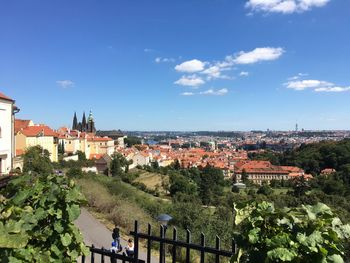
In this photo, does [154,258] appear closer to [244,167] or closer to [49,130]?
[49,130]

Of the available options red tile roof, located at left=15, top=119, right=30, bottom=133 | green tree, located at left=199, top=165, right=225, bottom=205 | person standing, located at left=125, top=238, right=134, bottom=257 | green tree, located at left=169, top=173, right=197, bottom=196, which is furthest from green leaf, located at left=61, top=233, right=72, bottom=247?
green tree, located at left=169, top=173, right=197, bottom=196

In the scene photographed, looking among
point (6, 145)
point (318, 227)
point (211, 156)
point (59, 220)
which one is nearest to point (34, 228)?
point (59, 220)

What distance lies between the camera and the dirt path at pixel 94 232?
32.3 feet

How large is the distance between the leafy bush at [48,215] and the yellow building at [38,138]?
45.8 m

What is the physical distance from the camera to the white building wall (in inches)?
719

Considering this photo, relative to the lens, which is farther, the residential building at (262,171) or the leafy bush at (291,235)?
the residential building at (262,171)

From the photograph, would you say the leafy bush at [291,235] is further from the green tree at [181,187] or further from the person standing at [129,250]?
the green tree at [181,187]

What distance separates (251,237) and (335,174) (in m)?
82.9

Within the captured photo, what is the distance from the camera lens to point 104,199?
1377 cm

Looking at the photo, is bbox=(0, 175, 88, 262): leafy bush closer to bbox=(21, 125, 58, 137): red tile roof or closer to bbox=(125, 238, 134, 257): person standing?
bbox=(125, 238, 134, 257): person standing

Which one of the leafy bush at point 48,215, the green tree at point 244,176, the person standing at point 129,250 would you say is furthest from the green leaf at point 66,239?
the green tree at point 244,176

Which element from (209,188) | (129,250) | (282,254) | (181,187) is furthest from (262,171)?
(282,254)

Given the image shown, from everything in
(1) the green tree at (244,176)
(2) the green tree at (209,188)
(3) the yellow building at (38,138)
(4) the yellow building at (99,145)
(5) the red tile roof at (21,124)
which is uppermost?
(5) the red tile roof at (21,124)

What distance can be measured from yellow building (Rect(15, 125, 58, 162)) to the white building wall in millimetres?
28161
